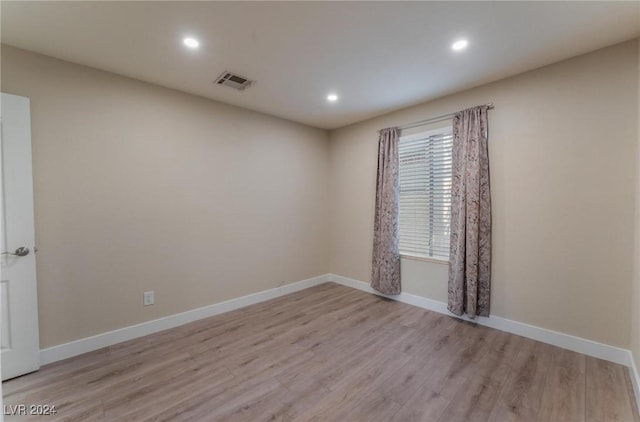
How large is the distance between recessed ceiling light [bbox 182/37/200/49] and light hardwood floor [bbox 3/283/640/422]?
2.64 m

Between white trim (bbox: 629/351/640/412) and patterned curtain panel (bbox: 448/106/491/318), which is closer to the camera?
white trim (bbox: 629/351/640/412)

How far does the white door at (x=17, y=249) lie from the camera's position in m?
2.08

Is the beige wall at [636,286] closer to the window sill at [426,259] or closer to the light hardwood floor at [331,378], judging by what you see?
the light hardwood floor at [331,378]

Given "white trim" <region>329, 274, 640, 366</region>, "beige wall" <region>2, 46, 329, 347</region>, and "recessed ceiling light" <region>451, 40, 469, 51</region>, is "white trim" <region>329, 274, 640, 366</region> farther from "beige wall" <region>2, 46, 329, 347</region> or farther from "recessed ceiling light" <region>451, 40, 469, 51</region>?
"recessed ceiling light" <region>451, 40, 469, 51</region>

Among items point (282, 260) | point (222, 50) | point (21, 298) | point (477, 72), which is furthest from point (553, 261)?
point (21, 298)

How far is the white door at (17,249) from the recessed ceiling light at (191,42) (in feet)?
4.43

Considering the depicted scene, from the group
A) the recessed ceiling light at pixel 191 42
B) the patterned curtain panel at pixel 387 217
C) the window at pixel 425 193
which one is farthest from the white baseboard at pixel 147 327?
the recessed ceiling light at pixel 191 42

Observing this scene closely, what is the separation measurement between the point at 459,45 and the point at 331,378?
2.85 m

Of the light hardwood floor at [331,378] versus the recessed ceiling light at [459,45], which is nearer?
the light hardwood floor at [331,378]

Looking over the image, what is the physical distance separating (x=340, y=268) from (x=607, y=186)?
3294mm

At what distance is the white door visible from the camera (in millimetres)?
2084

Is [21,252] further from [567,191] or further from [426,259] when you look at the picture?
[567,191]

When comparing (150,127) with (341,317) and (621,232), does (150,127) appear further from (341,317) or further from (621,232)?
(621,232)

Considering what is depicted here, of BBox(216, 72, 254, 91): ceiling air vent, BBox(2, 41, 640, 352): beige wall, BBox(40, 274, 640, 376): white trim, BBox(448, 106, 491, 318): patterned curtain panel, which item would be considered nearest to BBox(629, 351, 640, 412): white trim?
BBox(40, 274, 640, 376): white trim
